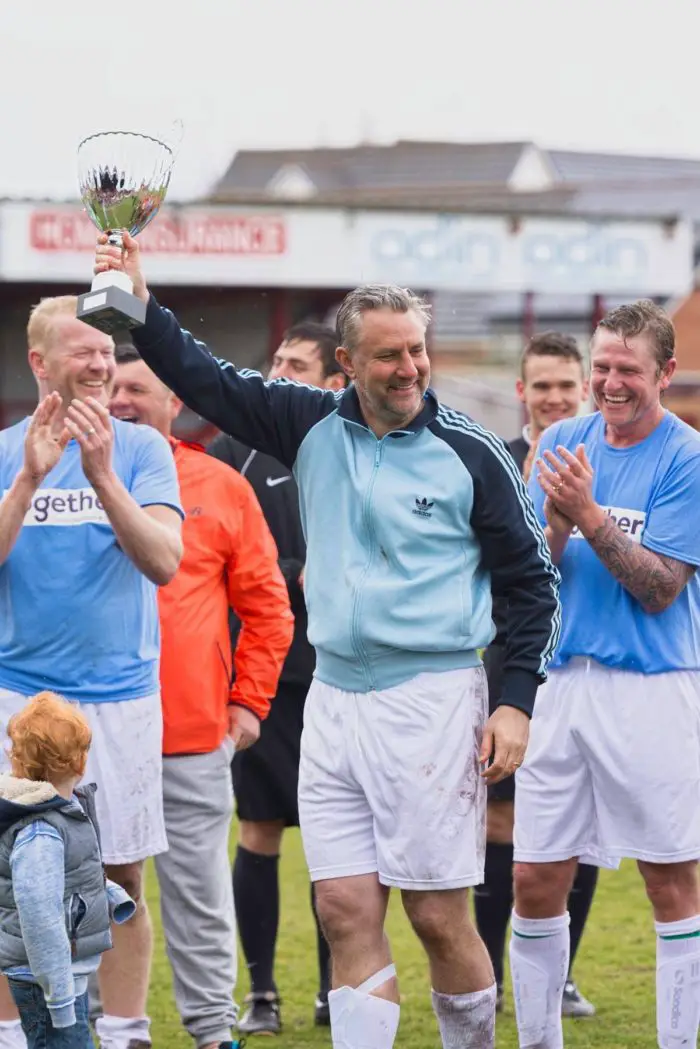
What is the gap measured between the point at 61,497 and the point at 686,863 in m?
2.12

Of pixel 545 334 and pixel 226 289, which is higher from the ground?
pixel 226 289

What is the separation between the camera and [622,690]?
16.2 feet

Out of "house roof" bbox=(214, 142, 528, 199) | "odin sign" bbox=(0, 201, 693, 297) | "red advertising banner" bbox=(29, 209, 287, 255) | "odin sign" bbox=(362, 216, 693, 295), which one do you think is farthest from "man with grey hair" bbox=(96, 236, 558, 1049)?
"house roof" bbox=(214, 142, 528, 199)

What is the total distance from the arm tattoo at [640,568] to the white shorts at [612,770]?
248 mm

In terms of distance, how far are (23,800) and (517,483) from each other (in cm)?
148

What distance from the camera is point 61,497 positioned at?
16.1ft

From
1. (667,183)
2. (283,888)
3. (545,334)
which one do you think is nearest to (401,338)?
(545,334)

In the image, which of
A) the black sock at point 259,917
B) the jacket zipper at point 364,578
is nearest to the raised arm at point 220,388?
the jacket zipper at point 364,578

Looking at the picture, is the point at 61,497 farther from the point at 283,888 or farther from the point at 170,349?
the point at 283,888

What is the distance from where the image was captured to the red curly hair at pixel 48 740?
13.7ft

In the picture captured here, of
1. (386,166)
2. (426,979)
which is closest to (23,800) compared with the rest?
(426,979)

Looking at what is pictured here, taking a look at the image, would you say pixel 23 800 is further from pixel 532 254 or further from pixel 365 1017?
pixel 532 254

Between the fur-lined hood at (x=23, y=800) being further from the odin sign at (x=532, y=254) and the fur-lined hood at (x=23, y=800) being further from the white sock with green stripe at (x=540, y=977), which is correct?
the odin sign at (x=532, y=254)

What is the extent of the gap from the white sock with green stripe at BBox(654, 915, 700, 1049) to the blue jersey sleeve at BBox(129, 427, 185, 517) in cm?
193
